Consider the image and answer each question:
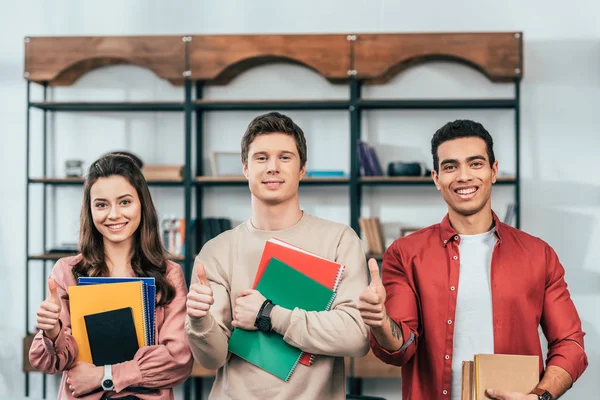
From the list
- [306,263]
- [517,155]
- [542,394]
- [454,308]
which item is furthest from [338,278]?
[517,155]

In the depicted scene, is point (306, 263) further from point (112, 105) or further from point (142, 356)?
point (112, 105)

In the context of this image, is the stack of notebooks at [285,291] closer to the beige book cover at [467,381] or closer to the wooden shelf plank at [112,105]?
the beige book cover at [467,381]

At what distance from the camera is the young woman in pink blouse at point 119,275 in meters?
1.73

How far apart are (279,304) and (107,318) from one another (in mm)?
460

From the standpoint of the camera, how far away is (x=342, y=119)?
419 centimetres

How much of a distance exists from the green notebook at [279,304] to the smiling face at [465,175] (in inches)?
16.1

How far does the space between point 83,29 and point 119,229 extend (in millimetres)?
2848

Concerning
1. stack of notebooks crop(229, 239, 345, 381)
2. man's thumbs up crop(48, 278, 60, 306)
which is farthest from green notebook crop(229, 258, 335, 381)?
man's thumbs up crop(48, 278, 60, 306)

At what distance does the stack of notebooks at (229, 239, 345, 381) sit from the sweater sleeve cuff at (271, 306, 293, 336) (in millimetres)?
40

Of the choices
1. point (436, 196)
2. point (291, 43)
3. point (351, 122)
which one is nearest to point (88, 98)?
point (291, 43)

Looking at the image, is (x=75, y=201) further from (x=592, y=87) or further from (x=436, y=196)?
(x=592, y=87)

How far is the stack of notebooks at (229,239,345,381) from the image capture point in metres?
1.66

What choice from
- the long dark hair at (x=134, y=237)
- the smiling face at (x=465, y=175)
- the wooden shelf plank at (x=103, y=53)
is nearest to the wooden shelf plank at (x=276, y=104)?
the wooden shelf plank at (x=103, y=53)

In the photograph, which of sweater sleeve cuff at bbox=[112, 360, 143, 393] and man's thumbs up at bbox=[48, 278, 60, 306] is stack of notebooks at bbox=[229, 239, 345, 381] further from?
man's thumbs up at bbox=[48, 278, 60, 306]
